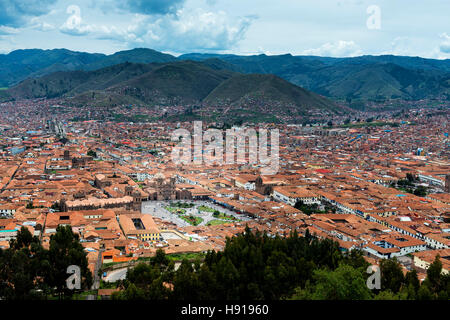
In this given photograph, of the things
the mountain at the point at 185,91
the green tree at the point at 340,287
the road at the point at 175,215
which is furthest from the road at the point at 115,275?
the mountain at the point at 185,91

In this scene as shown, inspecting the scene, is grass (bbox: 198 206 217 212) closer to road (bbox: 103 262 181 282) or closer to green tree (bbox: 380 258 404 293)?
road (bbox: 103 262 181 282)

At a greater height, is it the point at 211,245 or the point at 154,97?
the point at 154,97

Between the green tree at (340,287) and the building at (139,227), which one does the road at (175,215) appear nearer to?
the building at (139,227)

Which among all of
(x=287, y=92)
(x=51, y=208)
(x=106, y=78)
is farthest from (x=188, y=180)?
(x=106, y=78)

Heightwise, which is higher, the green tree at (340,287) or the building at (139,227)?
the green tree at (340,287)

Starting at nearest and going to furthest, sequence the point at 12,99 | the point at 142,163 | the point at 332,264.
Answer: the point at 332,264, the point at 142,163, the point at 12,99

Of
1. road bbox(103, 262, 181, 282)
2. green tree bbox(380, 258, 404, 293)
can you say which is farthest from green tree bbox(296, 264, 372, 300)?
road bbox(103, 262, 181, 282)

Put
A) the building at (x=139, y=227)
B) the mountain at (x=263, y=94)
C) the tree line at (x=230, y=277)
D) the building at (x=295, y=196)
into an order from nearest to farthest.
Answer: the tree line at (x=230, y=277)
the building at (x=139, y=227)
the building at (x=295, y=196)
the mountain at (x=263, y=94)

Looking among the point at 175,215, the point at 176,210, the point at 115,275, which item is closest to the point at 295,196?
the point at 176,210

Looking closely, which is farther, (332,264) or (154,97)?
(154,97)

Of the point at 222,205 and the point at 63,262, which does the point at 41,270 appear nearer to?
the point at 63,262

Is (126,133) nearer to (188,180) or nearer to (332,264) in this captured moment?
(188,180)
